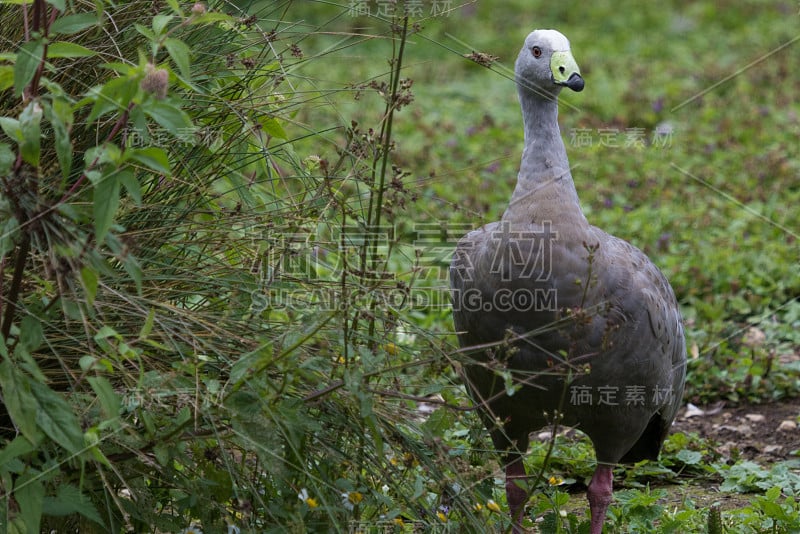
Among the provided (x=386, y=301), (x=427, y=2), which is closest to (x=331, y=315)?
(x=386, y=301)

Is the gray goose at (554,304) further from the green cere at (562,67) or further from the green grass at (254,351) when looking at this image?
the green grass at (254,351)

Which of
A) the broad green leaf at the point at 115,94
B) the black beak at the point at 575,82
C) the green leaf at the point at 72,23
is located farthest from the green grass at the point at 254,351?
the black beak at the point at 575,82

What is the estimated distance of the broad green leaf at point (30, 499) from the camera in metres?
2.26

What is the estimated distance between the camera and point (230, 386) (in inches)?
102

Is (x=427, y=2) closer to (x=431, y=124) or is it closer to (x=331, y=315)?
(x=331, y=315)

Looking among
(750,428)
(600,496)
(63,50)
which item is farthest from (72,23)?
(750,428)

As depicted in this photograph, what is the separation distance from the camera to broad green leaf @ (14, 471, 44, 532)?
89.1 inches

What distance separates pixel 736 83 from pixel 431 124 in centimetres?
267

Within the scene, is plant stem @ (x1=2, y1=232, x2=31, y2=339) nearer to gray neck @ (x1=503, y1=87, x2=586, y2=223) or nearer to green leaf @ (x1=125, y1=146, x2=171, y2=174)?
green leaf @ (x1=125, y1=146, x2=171, y2=174)

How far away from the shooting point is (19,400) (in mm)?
2236

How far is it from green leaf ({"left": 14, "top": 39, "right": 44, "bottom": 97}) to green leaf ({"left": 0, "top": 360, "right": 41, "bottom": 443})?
582mm

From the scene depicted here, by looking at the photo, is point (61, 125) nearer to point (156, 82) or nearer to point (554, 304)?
point (156, 82)

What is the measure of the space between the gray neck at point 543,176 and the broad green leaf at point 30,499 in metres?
1.64

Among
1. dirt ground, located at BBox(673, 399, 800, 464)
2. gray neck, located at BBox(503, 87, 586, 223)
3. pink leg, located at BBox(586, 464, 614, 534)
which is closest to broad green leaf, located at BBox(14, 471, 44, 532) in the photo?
gray neck, located at BBox(503, 87, 586, 223)
